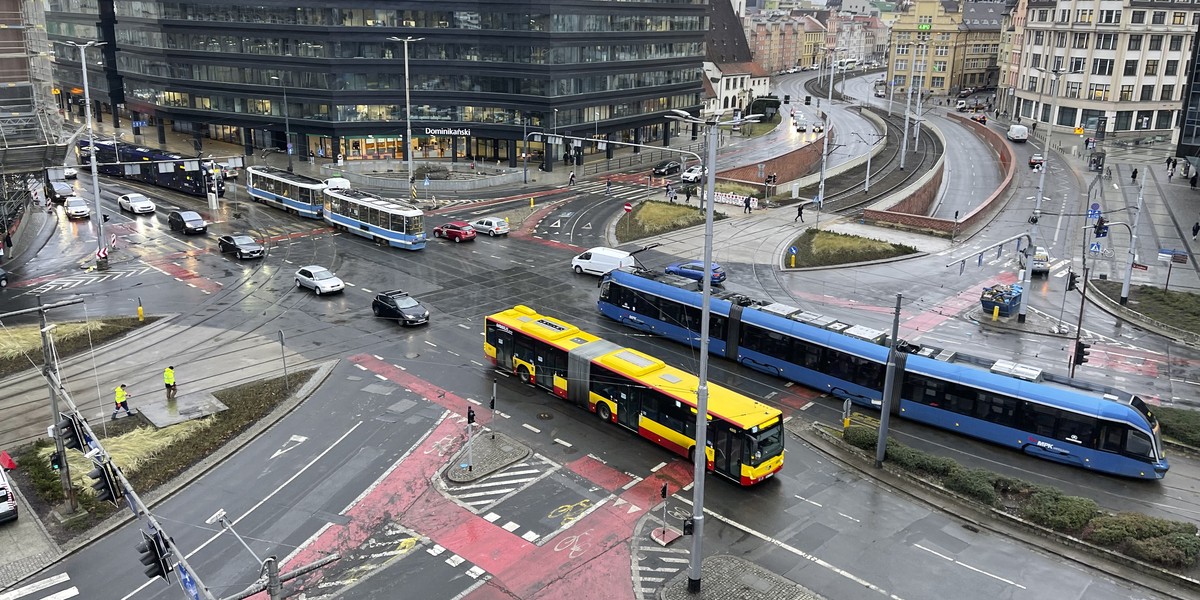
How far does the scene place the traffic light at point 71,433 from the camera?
2619 cm

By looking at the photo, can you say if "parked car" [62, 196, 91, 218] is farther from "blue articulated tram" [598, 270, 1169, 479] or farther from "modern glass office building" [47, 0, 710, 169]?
Result: "blue articulated tram" [598, 270, 1169, 479]

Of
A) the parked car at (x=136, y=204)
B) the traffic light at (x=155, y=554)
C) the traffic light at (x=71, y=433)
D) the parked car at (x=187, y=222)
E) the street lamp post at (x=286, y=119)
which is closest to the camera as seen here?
the traffic light at (x=155, y=554)

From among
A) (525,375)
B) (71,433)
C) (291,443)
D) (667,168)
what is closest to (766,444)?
(525,375)

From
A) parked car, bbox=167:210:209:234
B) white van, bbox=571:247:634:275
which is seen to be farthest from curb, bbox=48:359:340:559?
parked car, bbox=167:210:209:234

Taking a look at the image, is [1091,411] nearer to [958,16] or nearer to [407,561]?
[407,561]

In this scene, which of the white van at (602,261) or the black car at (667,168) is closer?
the white van at (602,261)

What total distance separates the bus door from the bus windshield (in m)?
0.47

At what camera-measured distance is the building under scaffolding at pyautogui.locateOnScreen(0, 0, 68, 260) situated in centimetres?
5772

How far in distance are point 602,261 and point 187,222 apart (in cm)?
3553

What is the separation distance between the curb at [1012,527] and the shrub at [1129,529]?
392 mm

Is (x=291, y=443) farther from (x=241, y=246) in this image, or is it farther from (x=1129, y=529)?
(x=241, y=246)

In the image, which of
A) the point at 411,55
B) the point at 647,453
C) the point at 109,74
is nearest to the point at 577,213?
the point at 411,55

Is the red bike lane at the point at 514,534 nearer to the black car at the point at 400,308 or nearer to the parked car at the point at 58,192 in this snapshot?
the black car at the point at 400,308

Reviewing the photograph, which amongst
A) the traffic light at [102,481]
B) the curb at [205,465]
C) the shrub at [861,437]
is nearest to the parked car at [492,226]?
the curb at [205,465]
